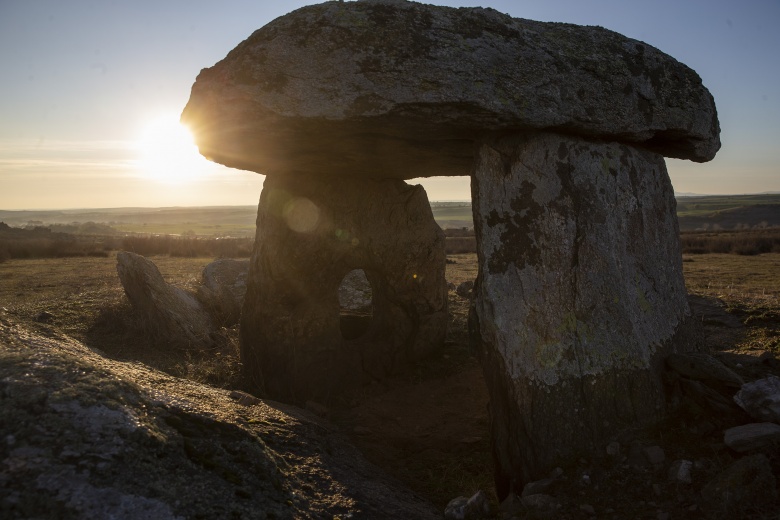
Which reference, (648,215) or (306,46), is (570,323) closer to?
(648,215)

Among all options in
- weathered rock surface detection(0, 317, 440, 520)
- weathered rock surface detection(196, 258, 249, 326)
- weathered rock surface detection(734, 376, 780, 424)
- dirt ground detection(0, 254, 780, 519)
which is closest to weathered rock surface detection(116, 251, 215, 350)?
dirt ground detection(0, 254, 780, 519)

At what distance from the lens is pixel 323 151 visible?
5.84 meters

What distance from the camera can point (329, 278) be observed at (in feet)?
24.2

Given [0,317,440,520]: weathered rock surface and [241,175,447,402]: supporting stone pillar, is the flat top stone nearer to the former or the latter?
[241,175,447,402]: supporting stone pillar

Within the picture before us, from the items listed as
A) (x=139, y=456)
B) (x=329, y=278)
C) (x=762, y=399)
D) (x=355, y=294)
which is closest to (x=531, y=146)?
(x=762, y=399)

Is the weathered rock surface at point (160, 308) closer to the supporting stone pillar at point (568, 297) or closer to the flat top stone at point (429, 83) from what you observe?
the flat top stone at point (429, 83)

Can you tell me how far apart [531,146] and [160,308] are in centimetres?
538

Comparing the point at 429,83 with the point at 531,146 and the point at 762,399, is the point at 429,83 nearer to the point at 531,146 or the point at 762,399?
the point at 531,146

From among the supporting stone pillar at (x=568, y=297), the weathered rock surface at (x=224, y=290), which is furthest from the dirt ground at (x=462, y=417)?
the weathered rock surface at (x=224, y=290)

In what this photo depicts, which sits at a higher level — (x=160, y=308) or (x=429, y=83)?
(x=429, y=83)

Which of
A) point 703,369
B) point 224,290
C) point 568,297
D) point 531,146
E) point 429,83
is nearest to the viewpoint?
point 703,369

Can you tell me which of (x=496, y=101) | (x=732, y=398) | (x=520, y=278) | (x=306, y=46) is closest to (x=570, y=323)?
(x=520, y=278)

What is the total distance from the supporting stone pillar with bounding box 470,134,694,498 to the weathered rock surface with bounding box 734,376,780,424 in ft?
2.12

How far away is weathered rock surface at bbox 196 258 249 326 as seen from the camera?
9.40 meters
